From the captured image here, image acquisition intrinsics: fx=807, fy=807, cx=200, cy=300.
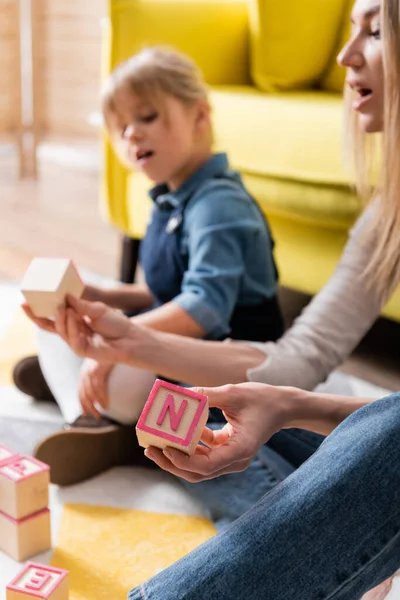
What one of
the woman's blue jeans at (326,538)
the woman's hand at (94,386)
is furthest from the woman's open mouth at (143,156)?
the woman's blue jeans at (326,538)

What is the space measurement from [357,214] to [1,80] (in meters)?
2.61

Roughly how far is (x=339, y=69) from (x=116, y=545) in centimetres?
136

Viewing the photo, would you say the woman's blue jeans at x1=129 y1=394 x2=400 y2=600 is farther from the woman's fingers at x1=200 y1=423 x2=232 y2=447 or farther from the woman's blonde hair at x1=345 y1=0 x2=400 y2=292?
the woman's blonde hair at x1=345 y1=0 x2=400 y2=292

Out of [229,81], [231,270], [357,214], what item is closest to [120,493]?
[231,270]

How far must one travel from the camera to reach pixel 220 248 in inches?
46.4

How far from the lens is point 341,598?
66 centimetres

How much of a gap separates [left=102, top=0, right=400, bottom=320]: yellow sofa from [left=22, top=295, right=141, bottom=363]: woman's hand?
63 centimetres

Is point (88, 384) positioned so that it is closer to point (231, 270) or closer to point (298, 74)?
point (231, 270)

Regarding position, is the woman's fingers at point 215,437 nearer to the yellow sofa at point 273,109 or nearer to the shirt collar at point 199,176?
the shirt collar at point 199,176

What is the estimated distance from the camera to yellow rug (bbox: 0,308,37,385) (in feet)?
5.03

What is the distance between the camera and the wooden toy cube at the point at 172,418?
0.70 meters

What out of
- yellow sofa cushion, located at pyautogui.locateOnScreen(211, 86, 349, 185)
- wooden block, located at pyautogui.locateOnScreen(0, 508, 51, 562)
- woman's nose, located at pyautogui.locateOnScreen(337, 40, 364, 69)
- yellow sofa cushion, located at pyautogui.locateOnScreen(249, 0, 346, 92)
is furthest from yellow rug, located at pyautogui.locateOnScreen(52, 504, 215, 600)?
yellow sofa cushion, located at pyautogui.locateOnScreen(249, 0, 346, 92)

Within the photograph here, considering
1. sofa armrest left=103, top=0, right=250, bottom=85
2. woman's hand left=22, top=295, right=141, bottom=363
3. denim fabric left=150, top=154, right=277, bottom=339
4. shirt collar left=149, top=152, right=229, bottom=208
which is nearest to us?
woman's hand left=22, top=295, right=141, bottom=363

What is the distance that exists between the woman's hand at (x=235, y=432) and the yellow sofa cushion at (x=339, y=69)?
1329 millimetres
